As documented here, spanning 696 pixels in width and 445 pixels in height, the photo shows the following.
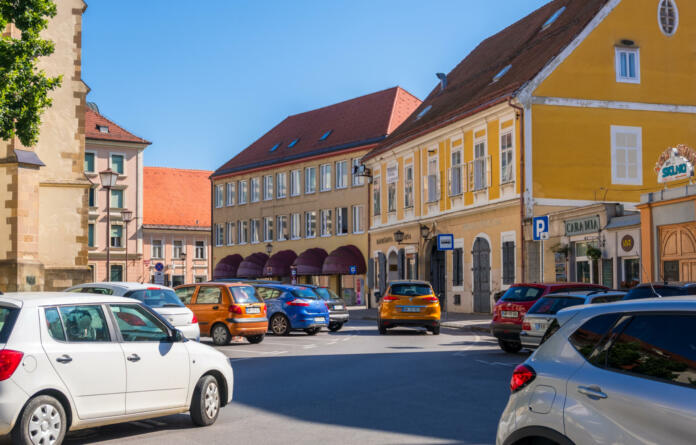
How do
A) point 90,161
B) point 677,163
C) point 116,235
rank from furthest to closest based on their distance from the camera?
point 116,235, point 90,161, point 677,163

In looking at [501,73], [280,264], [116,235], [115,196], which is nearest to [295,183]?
[280,264]

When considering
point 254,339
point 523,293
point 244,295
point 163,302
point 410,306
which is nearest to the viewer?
point 163,302

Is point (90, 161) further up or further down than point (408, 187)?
further up

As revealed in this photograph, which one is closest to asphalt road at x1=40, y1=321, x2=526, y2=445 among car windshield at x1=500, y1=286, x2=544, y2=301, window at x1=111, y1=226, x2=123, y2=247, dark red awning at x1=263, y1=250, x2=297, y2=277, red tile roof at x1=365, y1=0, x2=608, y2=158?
car windshield at x1=500, y1=286, x2=544, y2=301

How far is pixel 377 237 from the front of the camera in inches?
2061

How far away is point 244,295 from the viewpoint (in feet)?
75.5

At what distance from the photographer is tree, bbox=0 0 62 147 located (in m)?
20.0

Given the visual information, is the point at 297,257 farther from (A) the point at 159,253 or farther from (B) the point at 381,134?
(A) the point at 159,253

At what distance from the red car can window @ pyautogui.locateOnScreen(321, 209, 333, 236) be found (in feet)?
138

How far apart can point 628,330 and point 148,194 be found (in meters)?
85.0

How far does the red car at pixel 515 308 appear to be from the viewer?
66.0 feet

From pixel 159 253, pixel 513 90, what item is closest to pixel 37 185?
pixel 513 90

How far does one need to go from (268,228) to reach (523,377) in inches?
2530

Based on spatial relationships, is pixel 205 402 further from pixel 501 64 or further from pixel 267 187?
pixel 267 187
